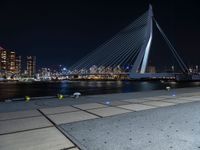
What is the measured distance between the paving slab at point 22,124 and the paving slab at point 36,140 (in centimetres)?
35

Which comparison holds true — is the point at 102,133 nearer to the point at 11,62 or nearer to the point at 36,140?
the point at 36,140

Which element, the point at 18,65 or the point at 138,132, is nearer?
the point at 138,132

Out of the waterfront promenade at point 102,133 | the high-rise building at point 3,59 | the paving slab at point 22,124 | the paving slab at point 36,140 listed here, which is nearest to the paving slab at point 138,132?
the waterfront promenade at point 102,133

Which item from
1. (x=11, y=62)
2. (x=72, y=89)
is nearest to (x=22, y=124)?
(x=72, y=89)

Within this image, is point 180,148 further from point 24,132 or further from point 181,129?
point 24,132

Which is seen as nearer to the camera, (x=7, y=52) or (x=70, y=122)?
(x=70, y=122)

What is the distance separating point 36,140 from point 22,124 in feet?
4.50

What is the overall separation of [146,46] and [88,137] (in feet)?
112

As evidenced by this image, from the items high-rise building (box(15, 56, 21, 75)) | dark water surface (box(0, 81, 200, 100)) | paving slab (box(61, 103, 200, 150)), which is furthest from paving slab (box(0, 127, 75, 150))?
high-rise building (box(15, 56, 21, 75))

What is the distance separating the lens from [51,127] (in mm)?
4504

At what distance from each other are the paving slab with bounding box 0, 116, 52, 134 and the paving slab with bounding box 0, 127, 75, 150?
1.13 feet

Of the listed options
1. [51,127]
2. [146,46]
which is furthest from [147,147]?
[146,46]

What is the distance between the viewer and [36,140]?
11.9 feet

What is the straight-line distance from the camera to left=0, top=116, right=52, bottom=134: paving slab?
4344 millimetres
